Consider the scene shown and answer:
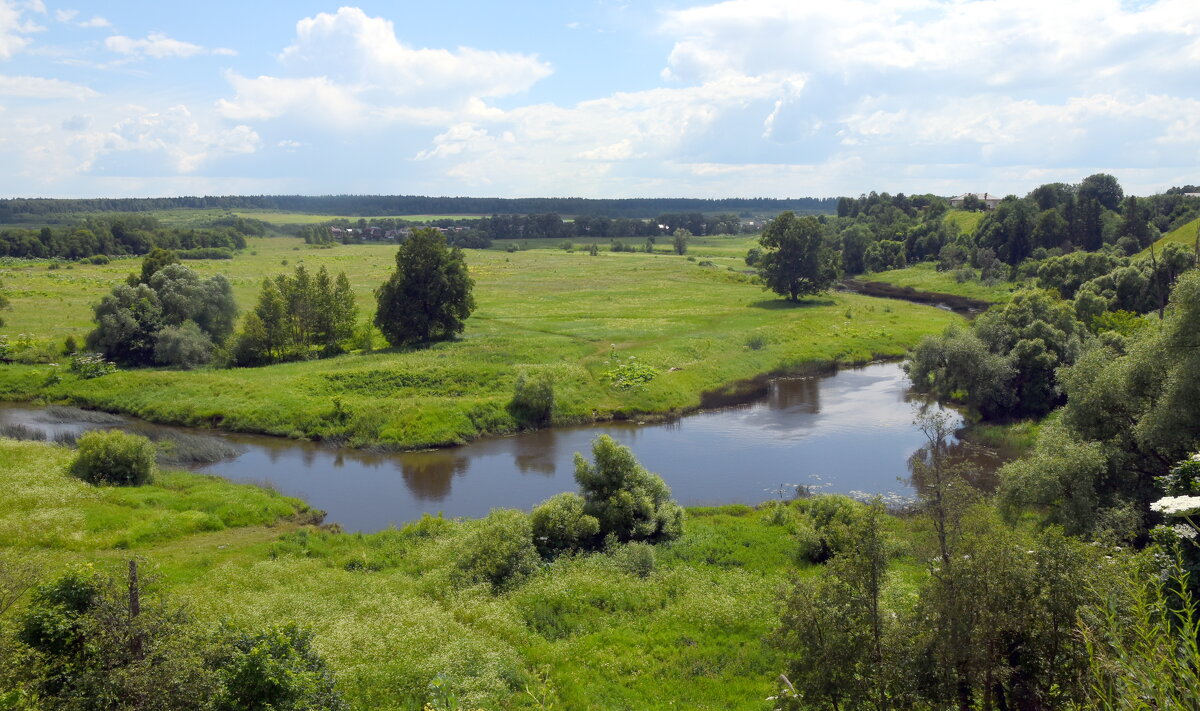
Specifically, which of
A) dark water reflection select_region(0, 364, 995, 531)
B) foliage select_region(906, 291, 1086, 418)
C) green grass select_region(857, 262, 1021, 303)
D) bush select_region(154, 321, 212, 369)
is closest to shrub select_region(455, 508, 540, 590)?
dark water reflection select_region(0, 364, 995, 531)

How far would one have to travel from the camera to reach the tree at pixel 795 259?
3265 inches

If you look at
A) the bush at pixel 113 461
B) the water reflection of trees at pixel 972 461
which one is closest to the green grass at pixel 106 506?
the bush at pixel 113 461

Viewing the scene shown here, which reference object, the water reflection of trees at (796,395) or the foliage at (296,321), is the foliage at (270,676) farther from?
the foliage at (296,321)

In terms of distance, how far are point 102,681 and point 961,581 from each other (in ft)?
47.4

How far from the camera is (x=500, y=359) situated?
55.1 m

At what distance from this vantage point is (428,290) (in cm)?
6006

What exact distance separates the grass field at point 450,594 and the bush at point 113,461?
3.19 feet

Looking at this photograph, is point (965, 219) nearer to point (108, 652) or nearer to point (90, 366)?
point (90, 366)

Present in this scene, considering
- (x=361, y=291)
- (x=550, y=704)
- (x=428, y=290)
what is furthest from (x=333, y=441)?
(x=361, y=291)

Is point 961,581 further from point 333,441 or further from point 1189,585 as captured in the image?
point 333,441

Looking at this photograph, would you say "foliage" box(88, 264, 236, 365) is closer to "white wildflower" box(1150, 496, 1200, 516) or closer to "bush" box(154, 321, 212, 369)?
"bush" box(154, 321, 212, 369)

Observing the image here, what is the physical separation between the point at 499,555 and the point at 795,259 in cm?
A: 6818

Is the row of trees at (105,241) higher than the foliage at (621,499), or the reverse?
the row of trees at (105,241)

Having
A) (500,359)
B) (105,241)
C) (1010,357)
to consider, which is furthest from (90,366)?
(105,241)
